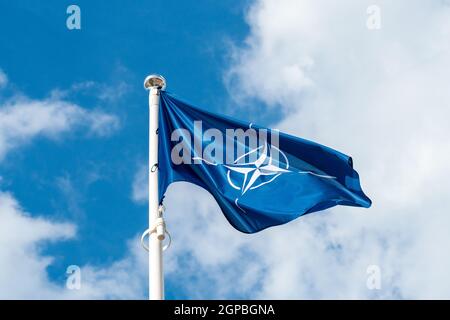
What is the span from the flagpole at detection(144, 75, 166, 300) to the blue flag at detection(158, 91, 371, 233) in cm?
20

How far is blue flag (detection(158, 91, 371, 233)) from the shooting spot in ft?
53.3

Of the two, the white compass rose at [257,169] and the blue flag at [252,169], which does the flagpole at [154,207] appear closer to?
the blue flag at [252,169]

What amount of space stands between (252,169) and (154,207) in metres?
2.56

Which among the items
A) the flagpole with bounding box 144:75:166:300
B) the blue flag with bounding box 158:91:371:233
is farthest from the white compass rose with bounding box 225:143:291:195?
the flagpole with bounding box 144:75:166:300

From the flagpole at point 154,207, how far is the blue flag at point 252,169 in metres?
0.20

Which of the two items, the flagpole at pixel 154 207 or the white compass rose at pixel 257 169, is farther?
the white compass rose at pixel 257 169

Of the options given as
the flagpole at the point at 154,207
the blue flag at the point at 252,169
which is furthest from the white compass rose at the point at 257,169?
the flagpole at the point at 154,207

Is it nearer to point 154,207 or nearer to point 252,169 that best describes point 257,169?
point 252,169

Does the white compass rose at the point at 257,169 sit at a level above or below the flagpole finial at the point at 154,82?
below

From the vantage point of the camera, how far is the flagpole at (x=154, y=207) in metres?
14.3

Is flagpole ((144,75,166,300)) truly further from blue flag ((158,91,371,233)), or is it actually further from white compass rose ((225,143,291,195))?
white compass rose ((225,143,291,195))

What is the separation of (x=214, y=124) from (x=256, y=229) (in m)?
2.11
